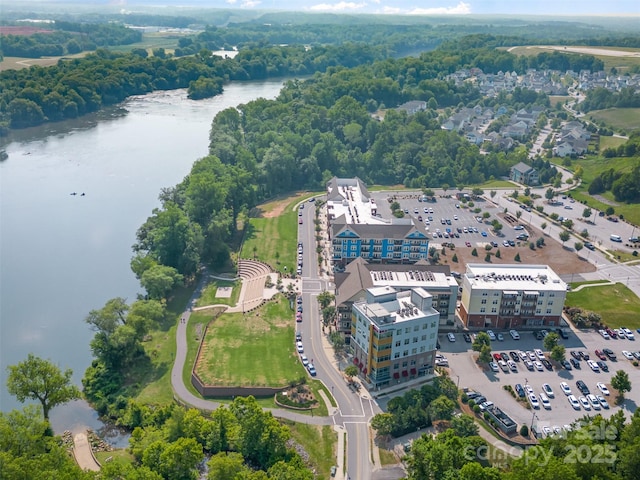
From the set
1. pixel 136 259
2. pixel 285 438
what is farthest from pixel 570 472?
pixel 136 259

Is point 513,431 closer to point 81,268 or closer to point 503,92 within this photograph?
point 81,268

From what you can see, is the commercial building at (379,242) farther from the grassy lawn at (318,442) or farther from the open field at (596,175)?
the open field at (596,175)

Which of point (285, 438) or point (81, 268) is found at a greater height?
point (285, 438)

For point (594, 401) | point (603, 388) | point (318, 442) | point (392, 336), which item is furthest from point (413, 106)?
point (318, 442)

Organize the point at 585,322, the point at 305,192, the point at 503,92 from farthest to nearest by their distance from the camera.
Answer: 1. the point at 503,92
2. the point at 305,192
3. the point at 585,322

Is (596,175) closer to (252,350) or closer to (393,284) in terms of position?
(393,284)

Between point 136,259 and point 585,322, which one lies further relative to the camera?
point 136,259
